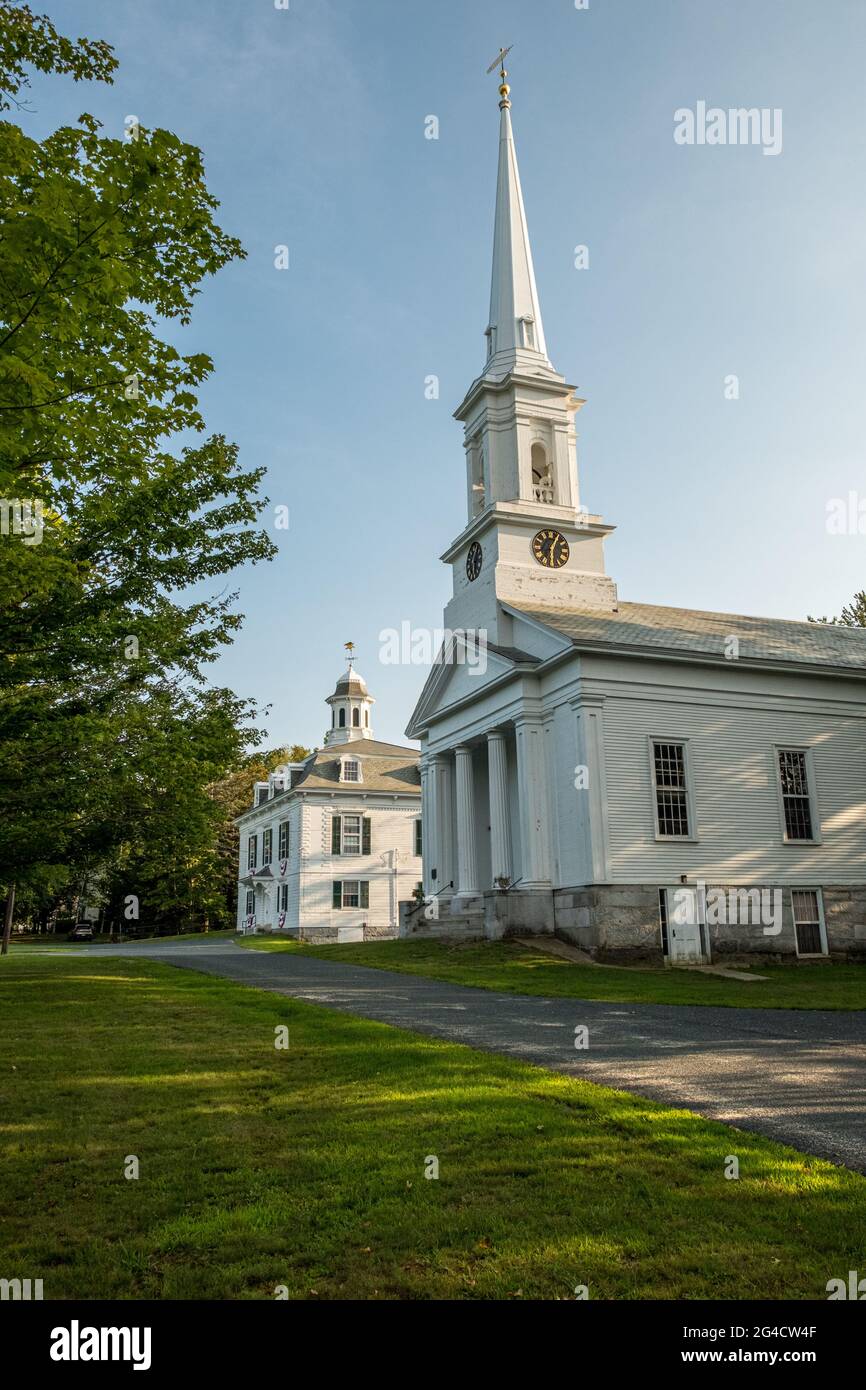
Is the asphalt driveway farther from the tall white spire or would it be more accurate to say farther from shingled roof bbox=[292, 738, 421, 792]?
shingled roof bbox=[292, 738, 421, 792]

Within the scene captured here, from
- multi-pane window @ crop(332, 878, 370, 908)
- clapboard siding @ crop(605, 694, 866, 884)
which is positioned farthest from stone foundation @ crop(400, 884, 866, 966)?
multi-pane window @ crop(332, 878, 370, 908)

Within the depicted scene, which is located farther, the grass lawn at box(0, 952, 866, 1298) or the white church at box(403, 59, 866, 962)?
the white church at box(403, 59, 866, 962)

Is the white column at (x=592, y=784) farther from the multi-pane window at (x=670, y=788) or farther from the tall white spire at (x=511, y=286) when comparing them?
the tall white spire at (x=511, y=286)

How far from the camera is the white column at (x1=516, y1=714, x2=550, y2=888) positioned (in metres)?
26.5

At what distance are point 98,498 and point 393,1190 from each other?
777cm

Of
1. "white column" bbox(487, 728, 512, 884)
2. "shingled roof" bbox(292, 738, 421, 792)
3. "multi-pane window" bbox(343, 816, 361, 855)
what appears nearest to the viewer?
"white column" bbox(487, 728, 512, 884)

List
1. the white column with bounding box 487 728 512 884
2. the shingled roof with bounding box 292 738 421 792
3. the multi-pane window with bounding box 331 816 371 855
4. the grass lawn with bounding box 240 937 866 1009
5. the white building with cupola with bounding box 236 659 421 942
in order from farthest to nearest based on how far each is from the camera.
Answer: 1. the shingled roof with bounding box 292 738 421 792
2. the multi-pane window with bounding box 331 816 371 855
3. the white building with cupola with bounding box 236 659 421 942
4. the white column with bounding box 487 728 512 884
5. the grass lawn with bounding box 240 937 866 1009

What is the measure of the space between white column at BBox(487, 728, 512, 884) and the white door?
15.9 ft

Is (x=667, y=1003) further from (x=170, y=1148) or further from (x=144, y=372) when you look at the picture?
(x=144, y=372)

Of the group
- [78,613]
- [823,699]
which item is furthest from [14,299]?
[823,699]

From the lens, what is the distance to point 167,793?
556 inches

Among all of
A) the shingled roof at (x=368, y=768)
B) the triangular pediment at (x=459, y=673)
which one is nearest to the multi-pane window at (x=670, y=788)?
the triangular pediment at (x=459, y=673)

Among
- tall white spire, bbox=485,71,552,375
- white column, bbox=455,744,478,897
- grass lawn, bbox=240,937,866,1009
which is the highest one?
tall white spire, bbox=485,71,552,375

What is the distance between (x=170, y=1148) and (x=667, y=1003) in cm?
1038
